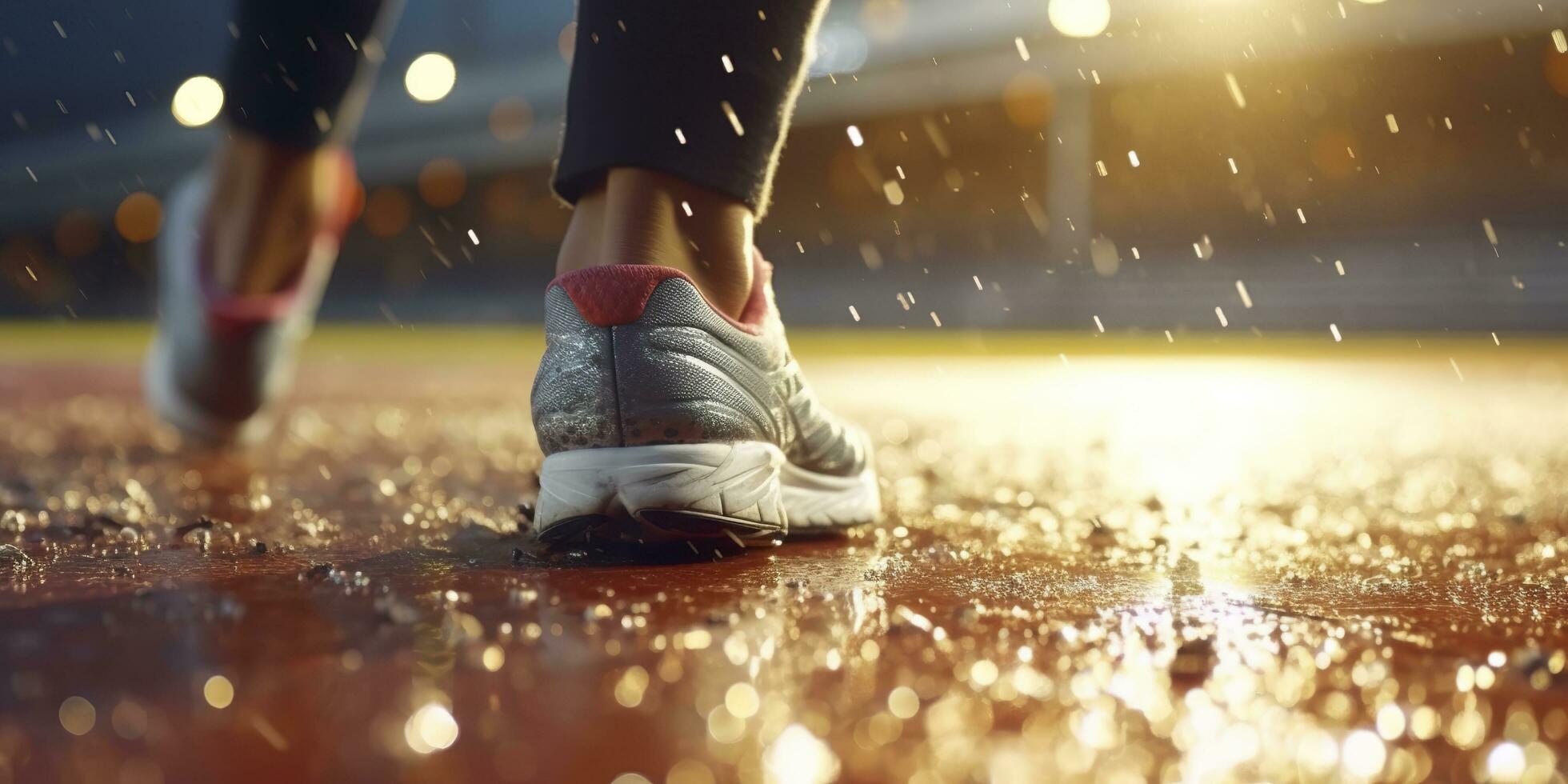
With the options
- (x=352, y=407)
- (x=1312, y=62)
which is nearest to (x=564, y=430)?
(x=352, y=407)

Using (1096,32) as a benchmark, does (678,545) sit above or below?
below

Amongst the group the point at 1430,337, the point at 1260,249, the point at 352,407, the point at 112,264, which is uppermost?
the point at 112,264

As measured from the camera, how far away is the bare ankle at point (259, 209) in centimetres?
185

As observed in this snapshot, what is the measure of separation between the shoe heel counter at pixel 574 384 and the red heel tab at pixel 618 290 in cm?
1

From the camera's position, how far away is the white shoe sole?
0.96 meters

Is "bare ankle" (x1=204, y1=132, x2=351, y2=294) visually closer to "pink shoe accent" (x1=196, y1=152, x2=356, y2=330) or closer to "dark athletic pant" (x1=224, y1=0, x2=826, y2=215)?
"pink shoe accent" (x1=196, y1=152, x2=356, y2=330)

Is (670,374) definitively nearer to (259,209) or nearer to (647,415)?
(647,415)

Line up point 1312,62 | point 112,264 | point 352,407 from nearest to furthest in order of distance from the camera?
point 352,407, point 1312,62, point 112,264

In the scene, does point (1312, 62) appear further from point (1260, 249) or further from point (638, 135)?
point (638, 135)

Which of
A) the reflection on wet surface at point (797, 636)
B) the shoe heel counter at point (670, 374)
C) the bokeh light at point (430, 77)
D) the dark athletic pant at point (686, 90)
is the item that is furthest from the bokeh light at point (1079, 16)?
the shoe heel counter at point (670, 374)

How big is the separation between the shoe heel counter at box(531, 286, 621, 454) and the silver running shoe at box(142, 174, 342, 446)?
106 cm

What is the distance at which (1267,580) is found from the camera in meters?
0.95

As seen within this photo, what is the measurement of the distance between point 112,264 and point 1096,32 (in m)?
21.8

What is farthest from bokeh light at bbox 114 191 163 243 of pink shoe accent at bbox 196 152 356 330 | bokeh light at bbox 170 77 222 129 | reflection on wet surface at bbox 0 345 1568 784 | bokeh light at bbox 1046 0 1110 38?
reflection on wet surface at bbox 0 345 1568 784
